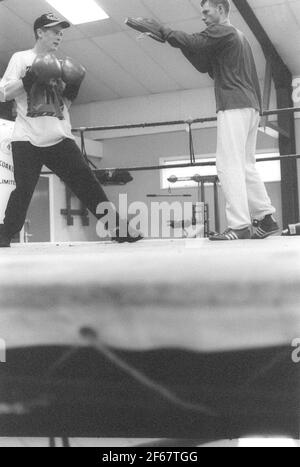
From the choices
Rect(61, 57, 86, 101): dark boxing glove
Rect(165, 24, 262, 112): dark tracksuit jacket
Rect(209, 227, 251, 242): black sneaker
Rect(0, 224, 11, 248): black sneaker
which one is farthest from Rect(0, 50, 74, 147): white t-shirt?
Rect(209, 227, 251, 242): black sneaker

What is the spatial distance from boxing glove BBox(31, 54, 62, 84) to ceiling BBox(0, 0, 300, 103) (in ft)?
8.87

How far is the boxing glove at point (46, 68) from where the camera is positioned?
1.78 meters

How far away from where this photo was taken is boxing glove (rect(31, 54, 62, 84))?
178 cm

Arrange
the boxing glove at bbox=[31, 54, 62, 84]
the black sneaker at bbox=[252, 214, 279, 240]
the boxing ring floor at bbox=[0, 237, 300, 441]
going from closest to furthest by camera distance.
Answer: the boxing ring floor at bbox=[0, 237, 300, 441]
the boxing glove at bbox=[31, 54, 62, 84]
the black sneaker at bbox=[252, 214, 279, 240]

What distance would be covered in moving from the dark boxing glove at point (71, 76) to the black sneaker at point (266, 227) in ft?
2.78

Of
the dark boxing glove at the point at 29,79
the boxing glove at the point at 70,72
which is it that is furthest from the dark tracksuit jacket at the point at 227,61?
the dark boxing glove at the point at 29,79

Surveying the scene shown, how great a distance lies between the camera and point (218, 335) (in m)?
1.26

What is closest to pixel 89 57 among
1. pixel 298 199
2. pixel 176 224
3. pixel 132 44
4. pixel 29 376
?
pixel 132 44

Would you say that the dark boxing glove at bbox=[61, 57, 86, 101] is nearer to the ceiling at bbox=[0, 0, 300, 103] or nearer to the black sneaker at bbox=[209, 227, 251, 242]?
the black sneaker at bbox=[209, 227, 251, 242]

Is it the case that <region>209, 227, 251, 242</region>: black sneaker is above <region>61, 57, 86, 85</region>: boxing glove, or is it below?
below

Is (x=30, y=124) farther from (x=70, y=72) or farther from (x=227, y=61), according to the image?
(x=227, y=61)

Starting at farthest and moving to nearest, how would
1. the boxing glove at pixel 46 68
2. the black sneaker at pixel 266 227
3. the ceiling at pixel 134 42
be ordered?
1. the ceiling at pixel 134 42
2. the black sneaker at pixel 266 227
3. the boxing glove at pixel 46 68

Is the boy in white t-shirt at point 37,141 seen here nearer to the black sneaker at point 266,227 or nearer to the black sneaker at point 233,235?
the black sneaker at point 233,235

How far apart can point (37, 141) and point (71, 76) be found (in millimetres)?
265
